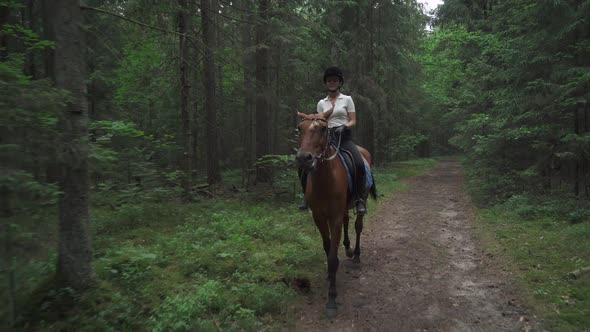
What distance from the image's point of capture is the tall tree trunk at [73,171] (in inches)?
151

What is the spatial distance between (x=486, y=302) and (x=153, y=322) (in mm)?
4631

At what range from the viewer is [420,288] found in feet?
18.9

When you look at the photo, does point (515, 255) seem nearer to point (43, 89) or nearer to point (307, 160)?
point (307, 160)

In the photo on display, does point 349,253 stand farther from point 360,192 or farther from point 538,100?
point 538,100

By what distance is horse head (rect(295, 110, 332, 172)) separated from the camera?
455cm

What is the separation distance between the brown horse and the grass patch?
9.35 ft

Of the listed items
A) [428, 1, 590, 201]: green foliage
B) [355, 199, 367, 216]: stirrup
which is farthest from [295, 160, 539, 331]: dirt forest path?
[428, 1, 590, 201]: green foliage

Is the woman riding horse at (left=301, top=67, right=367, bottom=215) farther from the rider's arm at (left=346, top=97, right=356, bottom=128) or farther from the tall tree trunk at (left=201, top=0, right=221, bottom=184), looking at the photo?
the tall tree trunk at (left=201, top=0, right=221, bottom=184)

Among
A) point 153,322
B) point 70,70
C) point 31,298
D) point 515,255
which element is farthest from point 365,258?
point 70,70

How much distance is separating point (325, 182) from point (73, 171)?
333 cm

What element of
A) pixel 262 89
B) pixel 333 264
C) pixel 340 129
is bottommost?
pixel 333 264

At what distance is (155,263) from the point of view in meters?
5.49

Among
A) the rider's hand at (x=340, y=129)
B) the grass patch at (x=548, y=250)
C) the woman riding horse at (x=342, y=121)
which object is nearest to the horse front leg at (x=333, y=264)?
the woman riding horse at (x=342, y=121)

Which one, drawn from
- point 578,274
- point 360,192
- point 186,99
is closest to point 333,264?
point 360,192
